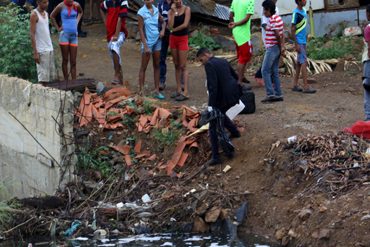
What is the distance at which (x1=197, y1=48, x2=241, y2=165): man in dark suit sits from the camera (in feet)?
33.6

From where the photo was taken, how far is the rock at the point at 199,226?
31.8ft

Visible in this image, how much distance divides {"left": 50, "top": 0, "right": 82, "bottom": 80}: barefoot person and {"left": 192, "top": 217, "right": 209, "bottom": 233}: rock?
4.39 meters

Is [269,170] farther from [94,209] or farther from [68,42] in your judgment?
[68,42]

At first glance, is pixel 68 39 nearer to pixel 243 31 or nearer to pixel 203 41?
pixel 243 31

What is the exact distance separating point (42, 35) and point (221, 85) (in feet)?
11.7

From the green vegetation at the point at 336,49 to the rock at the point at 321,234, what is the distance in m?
7.28

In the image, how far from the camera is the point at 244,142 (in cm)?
1071

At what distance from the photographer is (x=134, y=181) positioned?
11023 millimetres

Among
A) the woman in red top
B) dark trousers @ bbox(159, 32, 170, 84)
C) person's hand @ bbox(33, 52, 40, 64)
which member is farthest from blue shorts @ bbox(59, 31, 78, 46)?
the woman in red top

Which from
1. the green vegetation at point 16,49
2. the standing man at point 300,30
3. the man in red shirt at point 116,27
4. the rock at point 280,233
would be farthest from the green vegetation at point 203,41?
the rock at point 280,233

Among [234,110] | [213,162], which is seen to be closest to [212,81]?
[234,110]

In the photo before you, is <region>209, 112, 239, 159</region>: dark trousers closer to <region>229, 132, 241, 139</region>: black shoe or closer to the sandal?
<region>229, 132, 241, 139</region>: black shoe

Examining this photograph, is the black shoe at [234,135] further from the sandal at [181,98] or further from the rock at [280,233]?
the sandal at [181,98]

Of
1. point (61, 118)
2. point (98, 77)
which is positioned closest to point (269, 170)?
point (61, 118)
